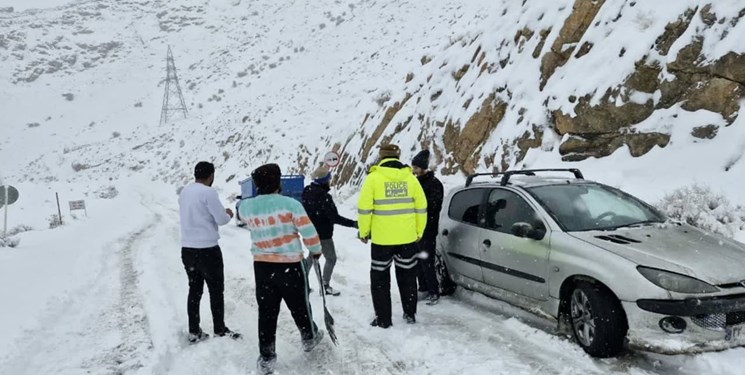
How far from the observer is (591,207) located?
17.8 feet

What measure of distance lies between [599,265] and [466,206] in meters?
2.24

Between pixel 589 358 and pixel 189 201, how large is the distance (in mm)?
4094

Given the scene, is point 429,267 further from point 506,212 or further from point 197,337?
point 197,337

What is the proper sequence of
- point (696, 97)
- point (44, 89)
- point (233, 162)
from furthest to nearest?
point (44, 89) < point (233, 162) < point (696, 97)

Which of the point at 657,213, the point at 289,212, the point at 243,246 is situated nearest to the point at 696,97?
the point at 657,213

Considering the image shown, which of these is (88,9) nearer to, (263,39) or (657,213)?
(263,39)

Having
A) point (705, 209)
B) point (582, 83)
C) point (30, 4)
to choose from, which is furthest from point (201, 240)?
point (30, 4)

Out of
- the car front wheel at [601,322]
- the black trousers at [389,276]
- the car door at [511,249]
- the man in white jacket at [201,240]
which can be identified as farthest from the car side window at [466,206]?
the man in white jacket at [201,240]

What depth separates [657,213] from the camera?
5527 mm

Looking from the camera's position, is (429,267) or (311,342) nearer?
(311,342)

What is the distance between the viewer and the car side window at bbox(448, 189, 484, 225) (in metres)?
6.28

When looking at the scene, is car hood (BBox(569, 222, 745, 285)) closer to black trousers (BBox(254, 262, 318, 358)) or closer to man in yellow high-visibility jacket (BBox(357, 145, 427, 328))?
man in yellow high-visibility jacket (BBox(357, 145, 427, 328))

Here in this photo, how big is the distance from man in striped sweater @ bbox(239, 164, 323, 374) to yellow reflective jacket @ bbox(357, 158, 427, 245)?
3.20 ft

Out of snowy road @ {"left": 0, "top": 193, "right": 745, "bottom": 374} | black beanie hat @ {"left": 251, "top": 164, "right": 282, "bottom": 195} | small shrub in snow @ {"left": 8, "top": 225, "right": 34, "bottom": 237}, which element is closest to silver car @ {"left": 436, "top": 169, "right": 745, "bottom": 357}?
snowy road @ {"left": 0, "top": 193, "right": 745, "bottom": 374}
